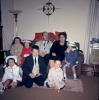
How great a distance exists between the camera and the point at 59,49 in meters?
3.09

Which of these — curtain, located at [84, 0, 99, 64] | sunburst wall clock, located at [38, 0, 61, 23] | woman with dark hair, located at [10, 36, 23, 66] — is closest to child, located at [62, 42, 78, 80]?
curtain, located at [84, 0, 99, 64]

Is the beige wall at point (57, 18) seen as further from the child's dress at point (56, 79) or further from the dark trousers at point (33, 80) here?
the dark trousers at point (33, 80)

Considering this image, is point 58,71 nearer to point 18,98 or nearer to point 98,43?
point 18,98

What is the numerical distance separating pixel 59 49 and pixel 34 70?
894mm

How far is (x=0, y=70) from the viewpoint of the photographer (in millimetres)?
3340

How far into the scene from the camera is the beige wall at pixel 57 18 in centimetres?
380

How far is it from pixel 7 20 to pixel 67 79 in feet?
8.14

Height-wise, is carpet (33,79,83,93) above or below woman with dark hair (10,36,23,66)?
below

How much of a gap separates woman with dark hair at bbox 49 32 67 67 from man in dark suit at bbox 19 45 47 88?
0.43 m

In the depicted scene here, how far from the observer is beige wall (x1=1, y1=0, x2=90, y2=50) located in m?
3.80

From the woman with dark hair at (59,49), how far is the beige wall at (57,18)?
98 centimetres

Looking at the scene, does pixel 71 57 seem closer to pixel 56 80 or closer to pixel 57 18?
pixel 56 80

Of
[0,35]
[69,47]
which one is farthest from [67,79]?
[0,35]

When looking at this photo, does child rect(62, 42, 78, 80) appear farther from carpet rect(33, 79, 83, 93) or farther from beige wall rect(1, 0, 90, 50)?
beige wall rect(1, 0, 90, 50)
